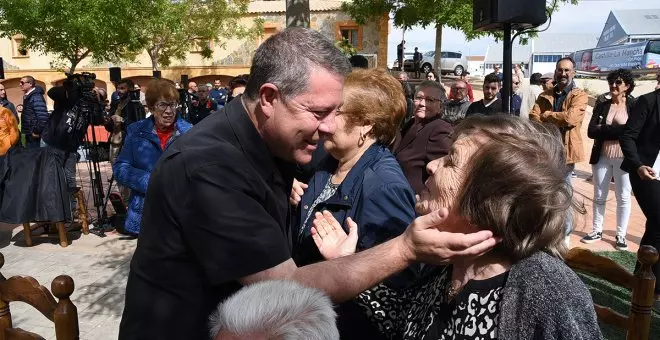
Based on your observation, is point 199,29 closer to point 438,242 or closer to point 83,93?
point 83,93

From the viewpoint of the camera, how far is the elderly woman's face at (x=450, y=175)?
156 cm

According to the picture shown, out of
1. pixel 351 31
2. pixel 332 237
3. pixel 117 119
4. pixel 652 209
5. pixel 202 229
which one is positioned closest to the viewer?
pixel 202 229

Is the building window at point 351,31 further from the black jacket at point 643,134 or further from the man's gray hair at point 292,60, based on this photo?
the man's gray hair at point 292,60

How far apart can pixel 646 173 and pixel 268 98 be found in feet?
12.2

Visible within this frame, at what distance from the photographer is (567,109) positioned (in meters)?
5.77

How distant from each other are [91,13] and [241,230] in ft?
57.5

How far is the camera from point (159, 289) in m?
1.44

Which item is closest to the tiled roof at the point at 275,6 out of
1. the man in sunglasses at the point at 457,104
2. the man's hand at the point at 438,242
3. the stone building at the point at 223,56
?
the stone building at the point at 223,56

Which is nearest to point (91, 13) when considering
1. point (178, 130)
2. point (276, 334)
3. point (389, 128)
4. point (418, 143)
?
point (178, 130)

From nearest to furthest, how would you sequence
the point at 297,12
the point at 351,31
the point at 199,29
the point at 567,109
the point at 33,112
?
the point at 297,12
the point at 567,109
the point at 33,112
the point at 199,29
the point at 351,31

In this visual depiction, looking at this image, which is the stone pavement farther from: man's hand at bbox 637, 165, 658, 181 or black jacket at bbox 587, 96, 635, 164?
black jacket at bbox 587, 96, 635, 164

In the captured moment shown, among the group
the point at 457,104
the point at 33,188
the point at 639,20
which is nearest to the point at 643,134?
the point at 457,104

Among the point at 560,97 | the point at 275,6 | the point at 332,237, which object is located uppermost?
the point at 275,6

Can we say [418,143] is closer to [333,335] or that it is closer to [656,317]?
[656,317]
